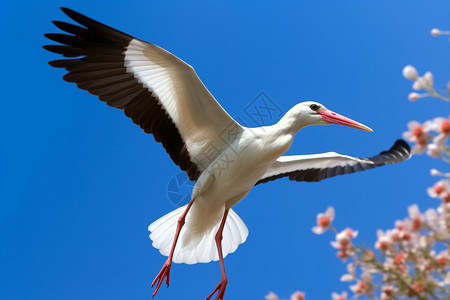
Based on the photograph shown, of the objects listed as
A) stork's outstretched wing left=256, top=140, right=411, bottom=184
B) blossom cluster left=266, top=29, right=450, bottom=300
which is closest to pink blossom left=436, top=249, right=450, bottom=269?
blossom cluster left=266, top=29, right=450, bottom=300

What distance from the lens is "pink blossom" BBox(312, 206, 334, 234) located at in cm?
178

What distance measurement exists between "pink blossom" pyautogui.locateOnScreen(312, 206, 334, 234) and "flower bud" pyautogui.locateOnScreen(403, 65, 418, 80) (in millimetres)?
535

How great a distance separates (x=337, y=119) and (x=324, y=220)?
2876 millimetres

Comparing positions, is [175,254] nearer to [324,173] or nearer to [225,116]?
[225,116]

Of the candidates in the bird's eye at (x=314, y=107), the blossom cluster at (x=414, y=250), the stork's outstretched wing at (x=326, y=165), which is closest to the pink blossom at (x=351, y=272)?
the blossom cluster at (x=414, y=250)

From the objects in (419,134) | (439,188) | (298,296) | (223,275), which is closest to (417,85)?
(419,134)

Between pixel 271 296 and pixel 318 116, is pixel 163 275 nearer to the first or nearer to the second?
pixel 318 116

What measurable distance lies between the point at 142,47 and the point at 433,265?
316cm

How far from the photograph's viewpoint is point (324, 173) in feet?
18.6

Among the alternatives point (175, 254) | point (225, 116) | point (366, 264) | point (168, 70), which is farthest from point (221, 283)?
point (366, 264)

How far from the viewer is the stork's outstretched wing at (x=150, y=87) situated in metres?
4.04

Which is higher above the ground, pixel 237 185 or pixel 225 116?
pixel 225 116

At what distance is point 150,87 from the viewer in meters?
4.36

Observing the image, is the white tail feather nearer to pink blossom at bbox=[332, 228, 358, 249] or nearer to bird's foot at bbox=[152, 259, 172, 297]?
bird's foot at bbox=[152, 259, 172, 297]
